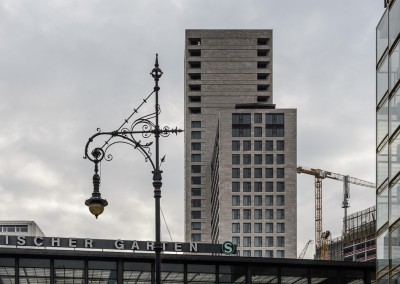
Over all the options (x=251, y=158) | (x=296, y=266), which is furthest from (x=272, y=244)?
(x=296, y=266)

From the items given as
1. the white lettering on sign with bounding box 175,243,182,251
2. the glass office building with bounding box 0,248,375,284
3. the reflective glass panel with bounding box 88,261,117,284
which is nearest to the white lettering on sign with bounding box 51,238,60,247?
the glass office building with bounding box 0,248,375,284

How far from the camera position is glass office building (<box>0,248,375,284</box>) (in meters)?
59.5

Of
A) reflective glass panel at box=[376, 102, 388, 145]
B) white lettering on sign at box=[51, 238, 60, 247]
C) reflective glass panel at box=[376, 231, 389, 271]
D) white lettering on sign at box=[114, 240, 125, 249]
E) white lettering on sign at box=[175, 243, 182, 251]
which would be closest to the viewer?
reflective glass panel at box=[376, 231, 389, 271]

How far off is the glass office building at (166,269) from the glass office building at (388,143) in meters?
27.2

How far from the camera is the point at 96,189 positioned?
1039 inches

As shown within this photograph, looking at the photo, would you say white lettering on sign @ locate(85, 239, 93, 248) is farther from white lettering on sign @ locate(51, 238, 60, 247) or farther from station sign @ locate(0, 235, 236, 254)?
white lettering on sign @ locate(51, 238, 60, 247)

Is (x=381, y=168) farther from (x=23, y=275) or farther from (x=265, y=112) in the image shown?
(x=265, y=112)

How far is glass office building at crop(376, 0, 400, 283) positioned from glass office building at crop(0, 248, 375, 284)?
2723cm

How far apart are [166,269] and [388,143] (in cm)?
2989

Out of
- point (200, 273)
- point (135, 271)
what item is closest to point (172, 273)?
point (200, 273)

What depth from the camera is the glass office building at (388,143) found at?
32.0 metres

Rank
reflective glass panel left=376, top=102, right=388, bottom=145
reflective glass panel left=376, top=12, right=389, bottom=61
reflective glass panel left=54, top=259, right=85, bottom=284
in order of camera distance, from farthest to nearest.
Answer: reflective glass panel left=54, top=259, right=85, bottom=284 < reflective glass panel left=376, top=12, right=389, bottom=61 < reflective glass panel left=376, top=102, right=388, bottom=145

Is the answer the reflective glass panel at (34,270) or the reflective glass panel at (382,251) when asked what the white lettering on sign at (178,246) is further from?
the reflective glass panel at (382,251)

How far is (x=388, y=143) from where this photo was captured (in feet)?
109
